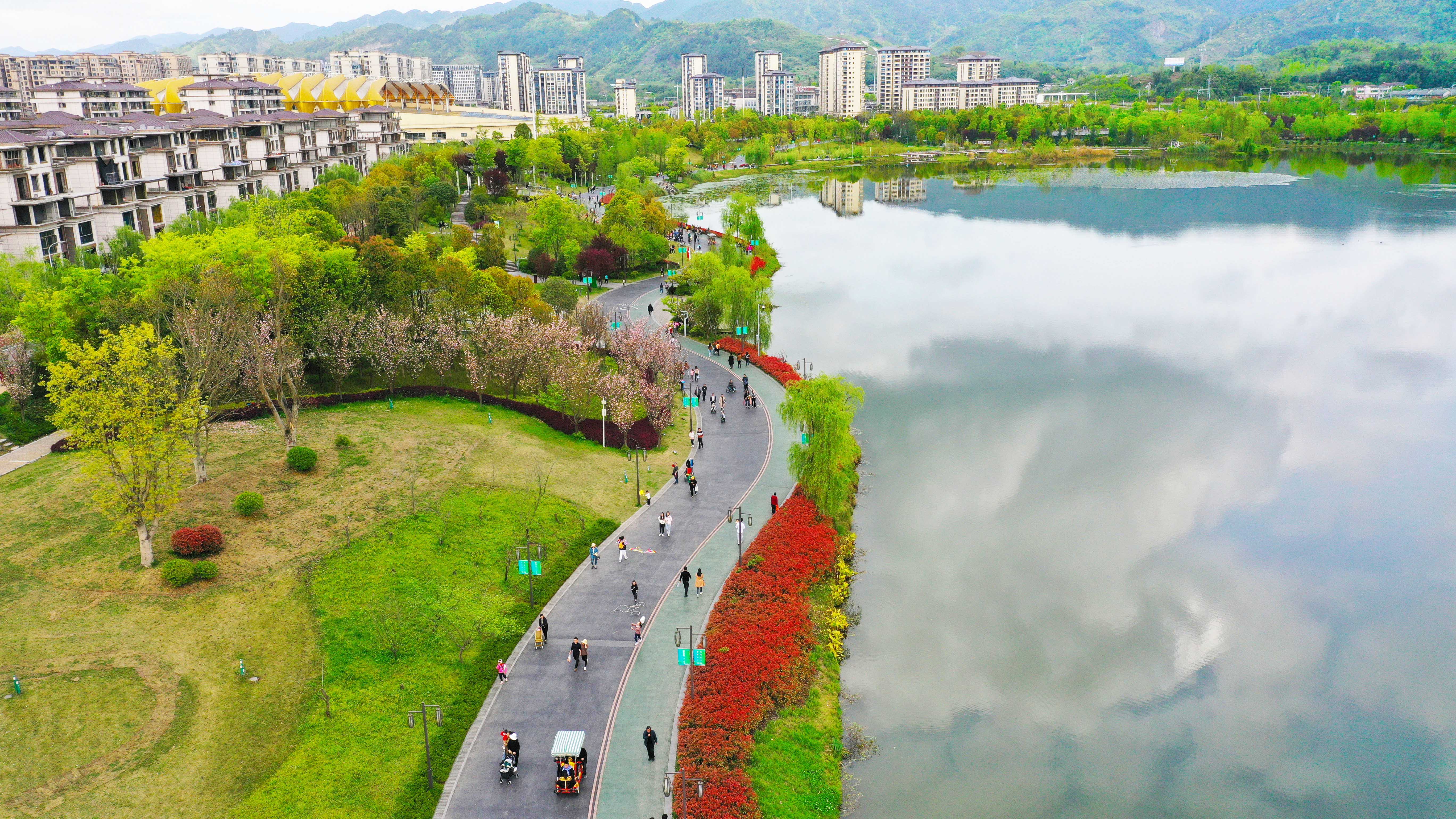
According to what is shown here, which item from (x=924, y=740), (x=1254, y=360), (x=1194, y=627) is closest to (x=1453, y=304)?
(x=1254, y=360)

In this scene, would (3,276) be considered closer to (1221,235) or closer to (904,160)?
(1221,235)

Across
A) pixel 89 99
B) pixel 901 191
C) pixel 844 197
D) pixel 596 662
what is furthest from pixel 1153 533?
pixel 89 99

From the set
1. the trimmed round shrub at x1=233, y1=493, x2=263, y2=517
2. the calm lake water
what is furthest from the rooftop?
the trimmed round shrub at x1=233, y1=493, x2=263, y2=517

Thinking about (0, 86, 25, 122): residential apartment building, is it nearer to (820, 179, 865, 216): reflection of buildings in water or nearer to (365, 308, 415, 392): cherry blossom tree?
(365, 308, 415, 392): cherry blossom tree

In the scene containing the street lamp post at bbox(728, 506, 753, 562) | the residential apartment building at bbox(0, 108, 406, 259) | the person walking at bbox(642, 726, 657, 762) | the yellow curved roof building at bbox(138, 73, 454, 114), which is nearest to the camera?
the person walking at bbox(642, 726, 657, 762)

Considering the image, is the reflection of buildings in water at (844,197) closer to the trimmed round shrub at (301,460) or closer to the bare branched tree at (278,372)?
the bare branched tree at (278,372)

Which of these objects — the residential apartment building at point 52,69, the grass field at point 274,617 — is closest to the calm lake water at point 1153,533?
the grass field at point 274,617
